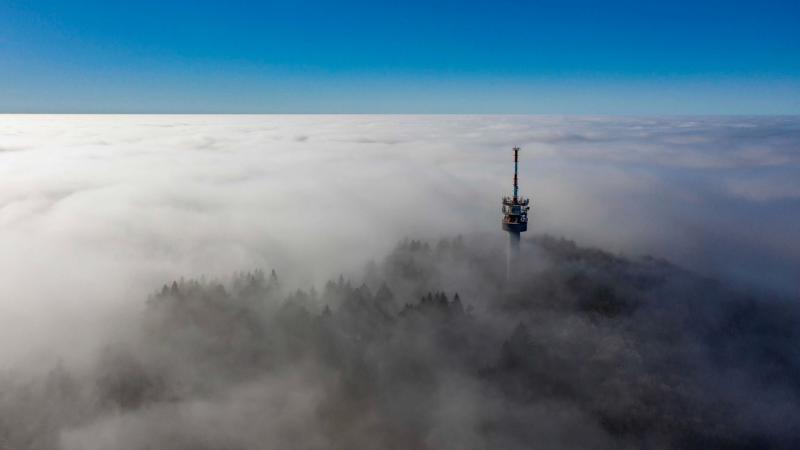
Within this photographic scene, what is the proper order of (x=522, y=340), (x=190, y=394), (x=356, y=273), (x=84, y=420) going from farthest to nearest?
(x=356, y=273), (x=522, y=340), (x=190, y=394), (x=84, y=420)

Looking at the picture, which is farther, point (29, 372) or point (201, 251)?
point (201, 251)

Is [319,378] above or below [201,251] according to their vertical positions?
below

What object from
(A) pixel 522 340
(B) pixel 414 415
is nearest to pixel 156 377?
(B) pixel 414 415

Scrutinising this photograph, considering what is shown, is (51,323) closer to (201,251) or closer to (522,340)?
(201,251)

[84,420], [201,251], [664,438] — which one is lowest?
[664,438]

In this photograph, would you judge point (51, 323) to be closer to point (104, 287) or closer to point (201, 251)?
point (104, 287)

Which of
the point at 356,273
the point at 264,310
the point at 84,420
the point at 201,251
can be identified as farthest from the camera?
the point at 201,251

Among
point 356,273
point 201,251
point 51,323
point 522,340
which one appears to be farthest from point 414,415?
point 201,251
